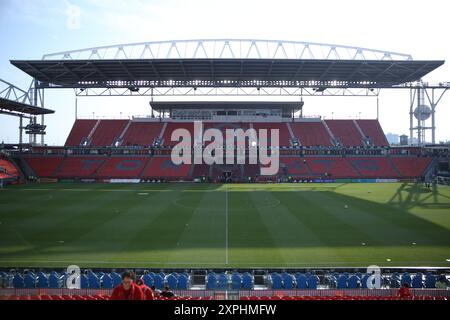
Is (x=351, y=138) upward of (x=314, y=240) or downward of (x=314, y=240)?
upward

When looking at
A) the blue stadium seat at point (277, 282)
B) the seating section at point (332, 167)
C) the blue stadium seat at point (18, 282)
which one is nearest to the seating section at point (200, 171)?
the seating section at point (332, 167)

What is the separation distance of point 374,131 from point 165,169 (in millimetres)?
42653

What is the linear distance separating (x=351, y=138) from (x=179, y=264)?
5947 centimetres

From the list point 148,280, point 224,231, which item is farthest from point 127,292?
point 224,231

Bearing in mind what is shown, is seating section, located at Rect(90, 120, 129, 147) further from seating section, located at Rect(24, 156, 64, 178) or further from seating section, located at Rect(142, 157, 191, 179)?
seating section, located at Rect(142, 157, 191, 179)

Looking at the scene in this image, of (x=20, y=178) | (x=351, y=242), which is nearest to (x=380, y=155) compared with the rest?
(x=351, y=242)

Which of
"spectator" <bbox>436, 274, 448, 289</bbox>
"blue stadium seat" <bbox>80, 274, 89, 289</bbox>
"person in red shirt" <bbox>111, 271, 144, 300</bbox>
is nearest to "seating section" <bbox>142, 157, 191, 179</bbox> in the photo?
"blue stadium seat" <bbox>80, 274, 89, 289</bbox>

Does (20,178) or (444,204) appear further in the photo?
(20,178)

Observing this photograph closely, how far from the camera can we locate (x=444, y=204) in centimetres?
3409

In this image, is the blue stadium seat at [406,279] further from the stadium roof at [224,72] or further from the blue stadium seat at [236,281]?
the stadium roof at [224,72]

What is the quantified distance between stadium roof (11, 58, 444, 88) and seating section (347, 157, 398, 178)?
13.5 metres

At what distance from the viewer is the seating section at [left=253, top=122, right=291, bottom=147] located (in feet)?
220

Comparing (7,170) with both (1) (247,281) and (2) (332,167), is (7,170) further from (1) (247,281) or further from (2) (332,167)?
(1) (247,281)

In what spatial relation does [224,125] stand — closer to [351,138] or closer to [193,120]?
[193,120]
